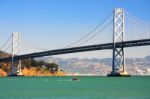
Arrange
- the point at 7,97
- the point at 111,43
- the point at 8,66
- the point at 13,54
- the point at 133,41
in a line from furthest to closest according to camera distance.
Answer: the point at 8,66, the point at 13,54, the point at 111,43, the point at 133,41, the point at 7,97

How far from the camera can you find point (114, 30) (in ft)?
272

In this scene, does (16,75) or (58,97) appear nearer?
(58,97)

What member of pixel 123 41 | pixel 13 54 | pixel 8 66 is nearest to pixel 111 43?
pixel 123 41

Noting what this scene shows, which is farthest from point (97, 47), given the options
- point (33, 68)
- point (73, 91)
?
point (33, 68)

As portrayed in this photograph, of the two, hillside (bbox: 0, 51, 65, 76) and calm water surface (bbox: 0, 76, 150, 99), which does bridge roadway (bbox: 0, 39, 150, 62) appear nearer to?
calm water surface (bbox: 0, 76, 150, 99)

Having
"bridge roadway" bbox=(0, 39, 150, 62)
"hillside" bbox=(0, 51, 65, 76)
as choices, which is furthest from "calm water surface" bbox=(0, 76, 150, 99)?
"hillside" bbox=(0, 51, 65, 76)

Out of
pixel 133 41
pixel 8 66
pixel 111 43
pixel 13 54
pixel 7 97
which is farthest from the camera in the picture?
pixel 8 66

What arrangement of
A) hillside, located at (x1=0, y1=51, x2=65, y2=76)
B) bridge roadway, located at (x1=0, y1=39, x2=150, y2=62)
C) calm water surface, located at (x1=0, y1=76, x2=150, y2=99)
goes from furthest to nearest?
hillside, located at (x1=0, y1=51, x2=65, y2=76), bridge roadway, located at (x1=0, y1=39, x2=150, y2=62), calm water surface, located at (x1=0, y1=76, x2=150, y2=99)

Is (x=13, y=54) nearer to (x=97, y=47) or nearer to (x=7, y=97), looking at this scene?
(x=97, y=47)

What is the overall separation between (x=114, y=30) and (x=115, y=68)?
5.13 metres

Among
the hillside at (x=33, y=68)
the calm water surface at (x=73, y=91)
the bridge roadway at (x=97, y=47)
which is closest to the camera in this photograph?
the calm water surface at (x=73, y=91)

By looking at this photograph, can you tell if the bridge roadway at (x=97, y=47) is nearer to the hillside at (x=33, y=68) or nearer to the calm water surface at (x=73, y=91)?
the calm water surface at (x=73, y=91)

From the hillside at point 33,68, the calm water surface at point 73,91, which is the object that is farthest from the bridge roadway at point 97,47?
the hillside at point 33,68

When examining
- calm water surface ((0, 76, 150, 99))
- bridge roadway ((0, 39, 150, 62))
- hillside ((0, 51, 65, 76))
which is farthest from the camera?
hillside ((0, 51, 65, 76))
